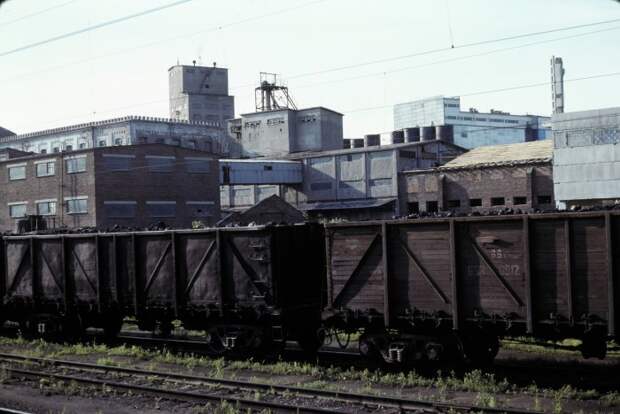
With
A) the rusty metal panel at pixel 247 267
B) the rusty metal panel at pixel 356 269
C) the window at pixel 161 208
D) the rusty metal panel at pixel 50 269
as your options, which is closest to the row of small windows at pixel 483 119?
the window at pixel 161 208

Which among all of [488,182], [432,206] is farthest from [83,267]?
[432,206]

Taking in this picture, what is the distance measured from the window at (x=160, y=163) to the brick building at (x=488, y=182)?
18.6 metres

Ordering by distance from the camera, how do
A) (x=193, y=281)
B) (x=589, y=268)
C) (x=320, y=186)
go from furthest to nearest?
(x=320, y=186), (x=193, y=281), (x=589, y=268)

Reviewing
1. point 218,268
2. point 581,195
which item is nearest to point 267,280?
point 218,268

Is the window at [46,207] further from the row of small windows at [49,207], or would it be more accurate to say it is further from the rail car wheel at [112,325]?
the rail car wheel at [112,325]

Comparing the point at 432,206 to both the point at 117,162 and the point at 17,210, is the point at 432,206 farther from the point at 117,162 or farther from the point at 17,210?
the point at 17,210

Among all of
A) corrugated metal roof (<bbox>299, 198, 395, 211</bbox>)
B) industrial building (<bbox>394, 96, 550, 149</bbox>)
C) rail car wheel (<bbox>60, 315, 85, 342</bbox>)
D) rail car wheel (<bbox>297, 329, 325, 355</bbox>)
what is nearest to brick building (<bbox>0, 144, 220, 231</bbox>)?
corrugated metal roof (<bbox>299, 198, 395, 211</bbox>)

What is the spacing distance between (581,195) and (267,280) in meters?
34.8

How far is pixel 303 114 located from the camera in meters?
76.4

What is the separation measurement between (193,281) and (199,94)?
81473mm

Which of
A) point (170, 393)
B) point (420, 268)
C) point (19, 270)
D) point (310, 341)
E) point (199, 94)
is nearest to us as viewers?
point (170, 393)

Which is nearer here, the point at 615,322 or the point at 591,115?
the point at 615,322

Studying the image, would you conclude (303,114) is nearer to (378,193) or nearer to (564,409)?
(378,193)

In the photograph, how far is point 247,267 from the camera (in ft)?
48.3
